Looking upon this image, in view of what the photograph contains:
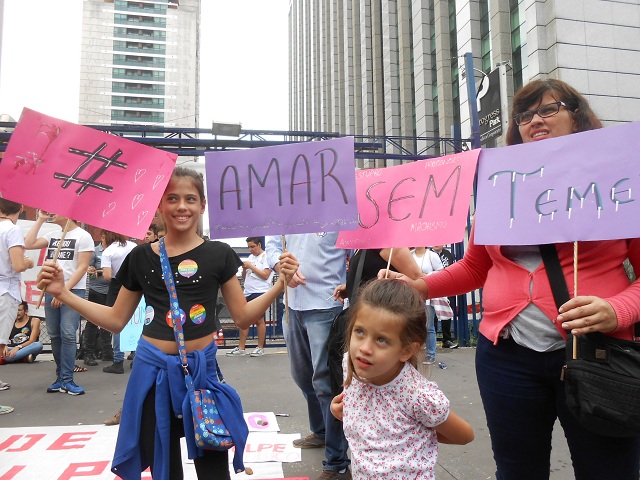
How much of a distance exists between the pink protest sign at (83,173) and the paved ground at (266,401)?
77.4 inches

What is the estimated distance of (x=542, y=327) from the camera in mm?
1564

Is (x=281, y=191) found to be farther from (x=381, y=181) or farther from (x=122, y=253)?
(x=122, y=253)

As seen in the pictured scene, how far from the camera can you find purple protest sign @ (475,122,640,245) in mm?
1551

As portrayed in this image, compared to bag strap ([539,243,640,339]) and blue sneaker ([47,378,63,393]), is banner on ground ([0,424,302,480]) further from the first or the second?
bag strap ([539,243,640,339])

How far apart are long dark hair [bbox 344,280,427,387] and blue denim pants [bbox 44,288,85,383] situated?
163 inches

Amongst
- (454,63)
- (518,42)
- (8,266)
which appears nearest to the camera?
(8,266)

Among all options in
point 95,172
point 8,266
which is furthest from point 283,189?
point 8,266

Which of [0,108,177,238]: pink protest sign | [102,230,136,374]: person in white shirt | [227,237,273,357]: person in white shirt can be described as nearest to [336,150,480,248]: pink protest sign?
[0,108,177,238]: pink protest sign

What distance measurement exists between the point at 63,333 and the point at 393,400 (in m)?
4.37

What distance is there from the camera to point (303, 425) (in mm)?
3941

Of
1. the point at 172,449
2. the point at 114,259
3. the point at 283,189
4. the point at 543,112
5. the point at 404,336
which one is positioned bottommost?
the point at 172,449

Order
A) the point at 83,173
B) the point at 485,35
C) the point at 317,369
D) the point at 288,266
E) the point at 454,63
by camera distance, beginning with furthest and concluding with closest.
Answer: the point at 454,63 < the point at 485,35 < the point at 317,369 < the point at 83,173 < the point at 288,266

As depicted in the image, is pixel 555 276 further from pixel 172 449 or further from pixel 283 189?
pixel 172 449

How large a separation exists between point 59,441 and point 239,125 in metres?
8.45
